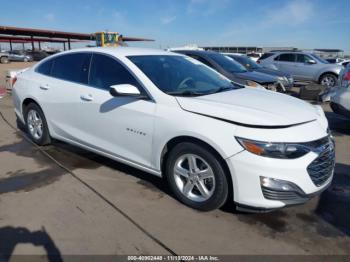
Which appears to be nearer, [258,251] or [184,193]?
[258,251]

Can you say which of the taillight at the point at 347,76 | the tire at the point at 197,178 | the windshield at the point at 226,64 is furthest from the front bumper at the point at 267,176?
the windshield at the point at 226,64

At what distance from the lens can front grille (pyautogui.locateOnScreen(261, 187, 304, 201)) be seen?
2.95 metres

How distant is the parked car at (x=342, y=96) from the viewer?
19.9ft

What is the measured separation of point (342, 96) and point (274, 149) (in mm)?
4006

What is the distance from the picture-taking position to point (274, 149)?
9.56 ft

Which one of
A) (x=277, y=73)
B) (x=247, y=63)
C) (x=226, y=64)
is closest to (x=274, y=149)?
Answer: (x=226, y=64)

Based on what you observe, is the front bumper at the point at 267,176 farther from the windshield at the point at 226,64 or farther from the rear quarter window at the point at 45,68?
the windshield at the point at 226,64

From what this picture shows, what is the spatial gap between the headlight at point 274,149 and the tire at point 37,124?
352 cm

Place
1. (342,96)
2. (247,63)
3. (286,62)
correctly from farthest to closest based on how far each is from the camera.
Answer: (286,62) → (247,63) → (342,96)

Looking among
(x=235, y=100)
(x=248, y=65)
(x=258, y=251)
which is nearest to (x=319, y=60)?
(x=248, y=65)

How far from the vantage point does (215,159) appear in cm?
313

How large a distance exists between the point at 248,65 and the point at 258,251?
919 cm

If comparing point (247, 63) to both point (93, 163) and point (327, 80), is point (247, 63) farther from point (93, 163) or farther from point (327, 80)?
point (93, 163)

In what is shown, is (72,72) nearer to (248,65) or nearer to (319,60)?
(248,65)
